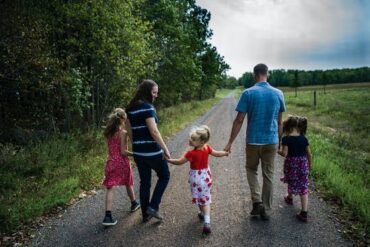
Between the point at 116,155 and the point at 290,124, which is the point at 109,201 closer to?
the point at 116,155

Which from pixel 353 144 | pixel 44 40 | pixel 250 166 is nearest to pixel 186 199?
pixel 250 166

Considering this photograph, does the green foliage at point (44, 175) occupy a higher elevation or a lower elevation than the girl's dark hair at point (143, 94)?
lower

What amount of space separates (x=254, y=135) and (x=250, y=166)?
59 cm

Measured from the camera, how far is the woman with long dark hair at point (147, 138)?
15.8 feet

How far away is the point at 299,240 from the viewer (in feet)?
14.7

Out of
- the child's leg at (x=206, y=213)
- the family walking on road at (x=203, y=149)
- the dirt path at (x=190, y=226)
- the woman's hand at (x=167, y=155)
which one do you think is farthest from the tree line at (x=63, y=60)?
the child's leg at (x=206, y=213)

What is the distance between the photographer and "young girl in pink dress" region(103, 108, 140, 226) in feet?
17.3

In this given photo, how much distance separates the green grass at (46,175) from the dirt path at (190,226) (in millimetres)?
532

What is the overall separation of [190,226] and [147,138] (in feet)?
5.25

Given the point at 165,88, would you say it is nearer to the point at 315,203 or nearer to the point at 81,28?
the point at 81,28

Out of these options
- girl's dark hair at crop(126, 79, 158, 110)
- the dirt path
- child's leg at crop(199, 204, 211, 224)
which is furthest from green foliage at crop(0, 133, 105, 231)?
child's leg at crop(199, 204, 211, 224)

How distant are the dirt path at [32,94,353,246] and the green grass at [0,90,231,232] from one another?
1.74 feet

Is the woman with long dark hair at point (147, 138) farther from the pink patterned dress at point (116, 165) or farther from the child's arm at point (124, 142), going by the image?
the pink patterned dress at point (116, 165)

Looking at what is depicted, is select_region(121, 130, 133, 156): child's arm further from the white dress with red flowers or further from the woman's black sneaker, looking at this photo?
the white dress with red flowers
